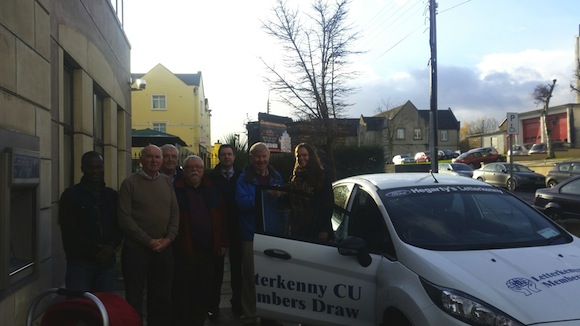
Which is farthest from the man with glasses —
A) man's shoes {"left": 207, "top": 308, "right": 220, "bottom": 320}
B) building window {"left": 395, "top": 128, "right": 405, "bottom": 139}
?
building window {"left": 395, "top": 128, "right": 405, "bottom": 139}

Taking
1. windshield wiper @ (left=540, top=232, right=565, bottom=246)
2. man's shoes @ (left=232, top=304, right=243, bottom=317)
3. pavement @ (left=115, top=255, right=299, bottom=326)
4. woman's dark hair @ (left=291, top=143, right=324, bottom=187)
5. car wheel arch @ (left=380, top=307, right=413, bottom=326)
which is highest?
woman's dark hair @ (left=291, top=143, right=324, bottom=187)

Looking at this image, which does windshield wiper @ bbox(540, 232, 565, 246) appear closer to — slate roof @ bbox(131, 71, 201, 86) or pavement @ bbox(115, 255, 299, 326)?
pavement @ bbox(115, 255, 299, 326)

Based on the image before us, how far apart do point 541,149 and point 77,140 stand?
42731mm

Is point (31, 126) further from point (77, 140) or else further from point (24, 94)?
point (77, 140)

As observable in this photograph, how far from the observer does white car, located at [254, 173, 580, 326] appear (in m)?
2.81

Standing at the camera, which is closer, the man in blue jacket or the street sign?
the man in blue jacket

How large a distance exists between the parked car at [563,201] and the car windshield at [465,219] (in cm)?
652

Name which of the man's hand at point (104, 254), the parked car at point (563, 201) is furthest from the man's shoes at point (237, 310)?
the parked car at point (563, 201)

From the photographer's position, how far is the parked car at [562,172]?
754 inches

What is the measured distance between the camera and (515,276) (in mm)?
2949

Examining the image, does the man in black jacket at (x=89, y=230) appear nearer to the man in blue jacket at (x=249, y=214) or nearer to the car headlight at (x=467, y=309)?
the man in blue jacket at (x=249, y=214)

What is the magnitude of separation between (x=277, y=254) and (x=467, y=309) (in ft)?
5.40

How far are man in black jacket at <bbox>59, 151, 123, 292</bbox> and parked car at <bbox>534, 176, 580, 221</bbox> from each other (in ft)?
30.1

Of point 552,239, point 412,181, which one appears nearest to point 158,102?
point 412,181
